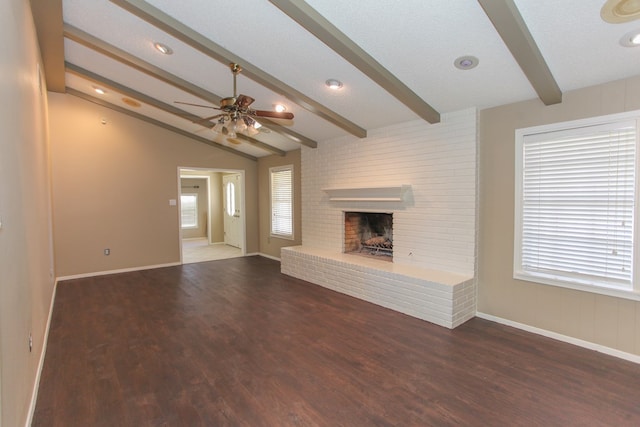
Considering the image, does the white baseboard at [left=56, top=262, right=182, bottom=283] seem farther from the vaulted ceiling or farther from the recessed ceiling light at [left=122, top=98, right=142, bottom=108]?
the vaulted ceiling

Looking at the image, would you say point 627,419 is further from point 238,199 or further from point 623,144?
point 238,199

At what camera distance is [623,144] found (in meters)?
2.67

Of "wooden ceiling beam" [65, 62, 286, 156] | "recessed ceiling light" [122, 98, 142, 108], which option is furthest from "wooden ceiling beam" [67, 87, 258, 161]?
"wooden ceiling beam" [65, 62, 286, 156]

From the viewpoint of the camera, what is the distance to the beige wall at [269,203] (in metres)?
6.49

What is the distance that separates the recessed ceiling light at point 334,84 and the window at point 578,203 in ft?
6.29

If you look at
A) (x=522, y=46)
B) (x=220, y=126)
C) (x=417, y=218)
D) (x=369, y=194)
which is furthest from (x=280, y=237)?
(x=522, y=46)

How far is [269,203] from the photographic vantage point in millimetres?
7289

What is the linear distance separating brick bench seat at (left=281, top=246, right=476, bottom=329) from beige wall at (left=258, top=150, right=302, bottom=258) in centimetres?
144

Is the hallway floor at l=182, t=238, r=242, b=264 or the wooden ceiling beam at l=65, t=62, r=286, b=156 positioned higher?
the wooden ceiling beam at l=65, t=62, r=286, b=156

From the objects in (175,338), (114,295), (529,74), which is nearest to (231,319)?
(175,338)

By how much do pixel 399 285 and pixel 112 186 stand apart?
5.23 metres

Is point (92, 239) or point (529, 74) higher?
point (529, 74)

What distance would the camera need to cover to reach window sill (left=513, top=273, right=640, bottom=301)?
2.66m

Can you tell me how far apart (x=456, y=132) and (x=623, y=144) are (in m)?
1.44
